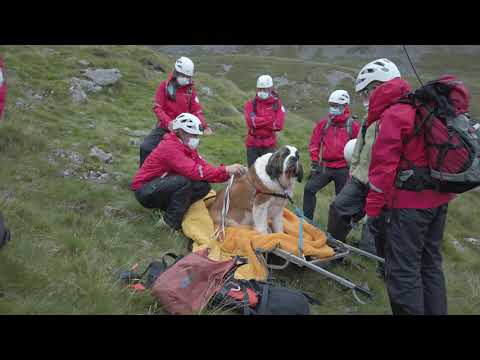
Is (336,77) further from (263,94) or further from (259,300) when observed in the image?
(259,300)

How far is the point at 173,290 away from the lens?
12.9 ft

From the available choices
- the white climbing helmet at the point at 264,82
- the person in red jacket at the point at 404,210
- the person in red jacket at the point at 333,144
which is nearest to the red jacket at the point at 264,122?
the white climbing helmet at the point at 264,82

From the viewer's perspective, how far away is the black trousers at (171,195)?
245 inches

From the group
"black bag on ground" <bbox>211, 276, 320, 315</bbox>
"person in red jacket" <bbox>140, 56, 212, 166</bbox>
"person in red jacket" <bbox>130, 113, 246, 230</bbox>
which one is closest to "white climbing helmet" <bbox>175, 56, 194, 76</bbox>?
"person in red jacket" <bbox>140, 56, 212, 166</bbox>

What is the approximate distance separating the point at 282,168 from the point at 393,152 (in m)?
2.62

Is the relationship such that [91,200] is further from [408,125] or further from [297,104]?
[297,104]

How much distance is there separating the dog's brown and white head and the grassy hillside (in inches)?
54.1

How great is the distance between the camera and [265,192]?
618 cm

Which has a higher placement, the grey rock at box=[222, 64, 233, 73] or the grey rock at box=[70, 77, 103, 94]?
the grey rock at box=[70, 77, 103, 94]

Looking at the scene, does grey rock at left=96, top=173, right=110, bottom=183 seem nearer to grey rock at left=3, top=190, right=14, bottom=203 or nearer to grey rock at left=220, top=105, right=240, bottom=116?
grey rock at left=3, top=190, right=14, bottom=203

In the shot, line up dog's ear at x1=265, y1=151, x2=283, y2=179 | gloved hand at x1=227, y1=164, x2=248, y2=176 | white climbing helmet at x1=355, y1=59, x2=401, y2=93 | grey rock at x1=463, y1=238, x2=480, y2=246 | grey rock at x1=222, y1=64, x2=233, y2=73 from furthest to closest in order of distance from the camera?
grey rock at x1=222, y1=64, x2=233, y2=73 → grey rock at x1=463, y1=238, x2=480, y2=246 → gloved hand at x1=227, y1=164, x2=248, y2=176 → dog's ear at x1=265, y1=151, x2=283, y2=179 → white climbing helmet at x1=355, y1=59, x2=401, y2=93

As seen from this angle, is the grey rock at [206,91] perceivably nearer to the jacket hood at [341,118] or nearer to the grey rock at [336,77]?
the jacket hood at [341,118]

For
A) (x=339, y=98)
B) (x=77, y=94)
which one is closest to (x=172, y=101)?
(x=339, y=98)

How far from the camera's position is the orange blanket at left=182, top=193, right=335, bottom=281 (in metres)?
5.23
